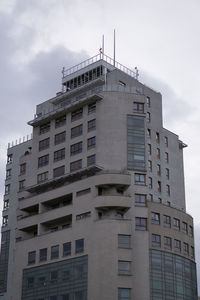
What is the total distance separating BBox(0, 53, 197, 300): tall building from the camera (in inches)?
3974

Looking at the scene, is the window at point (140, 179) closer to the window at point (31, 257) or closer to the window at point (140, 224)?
the window at point (140, 224)

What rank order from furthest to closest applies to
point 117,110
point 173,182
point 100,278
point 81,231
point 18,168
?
point 18,168, point 173,182, point 117,110, point 81,231, point 100,278

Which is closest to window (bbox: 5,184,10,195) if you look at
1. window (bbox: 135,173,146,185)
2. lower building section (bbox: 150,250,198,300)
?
window (bbox: 135,173,146,185)

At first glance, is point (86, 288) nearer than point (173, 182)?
Yes

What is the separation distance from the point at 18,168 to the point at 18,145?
704 cm

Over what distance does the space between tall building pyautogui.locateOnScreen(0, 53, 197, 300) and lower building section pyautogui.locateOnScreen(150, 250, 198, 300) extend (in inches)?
7.1

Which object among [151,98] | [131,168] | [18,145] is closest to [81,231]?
[131,168]

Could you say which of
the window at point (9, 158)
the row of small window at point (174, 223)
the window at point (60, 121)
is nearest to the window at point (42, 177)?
the window at point (60, 121)

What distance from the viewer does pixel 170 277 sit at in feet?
342

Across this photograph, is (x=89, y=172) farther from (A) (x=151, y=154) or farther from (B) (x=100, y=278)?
(B) (x=100, y=278)

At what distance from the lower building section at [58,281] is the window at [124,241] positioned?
674 cm

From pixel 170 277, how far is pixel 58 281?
20320 millimetres

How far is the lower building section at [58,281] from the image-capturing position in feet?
333

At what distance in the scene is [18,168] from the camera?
452 ft
